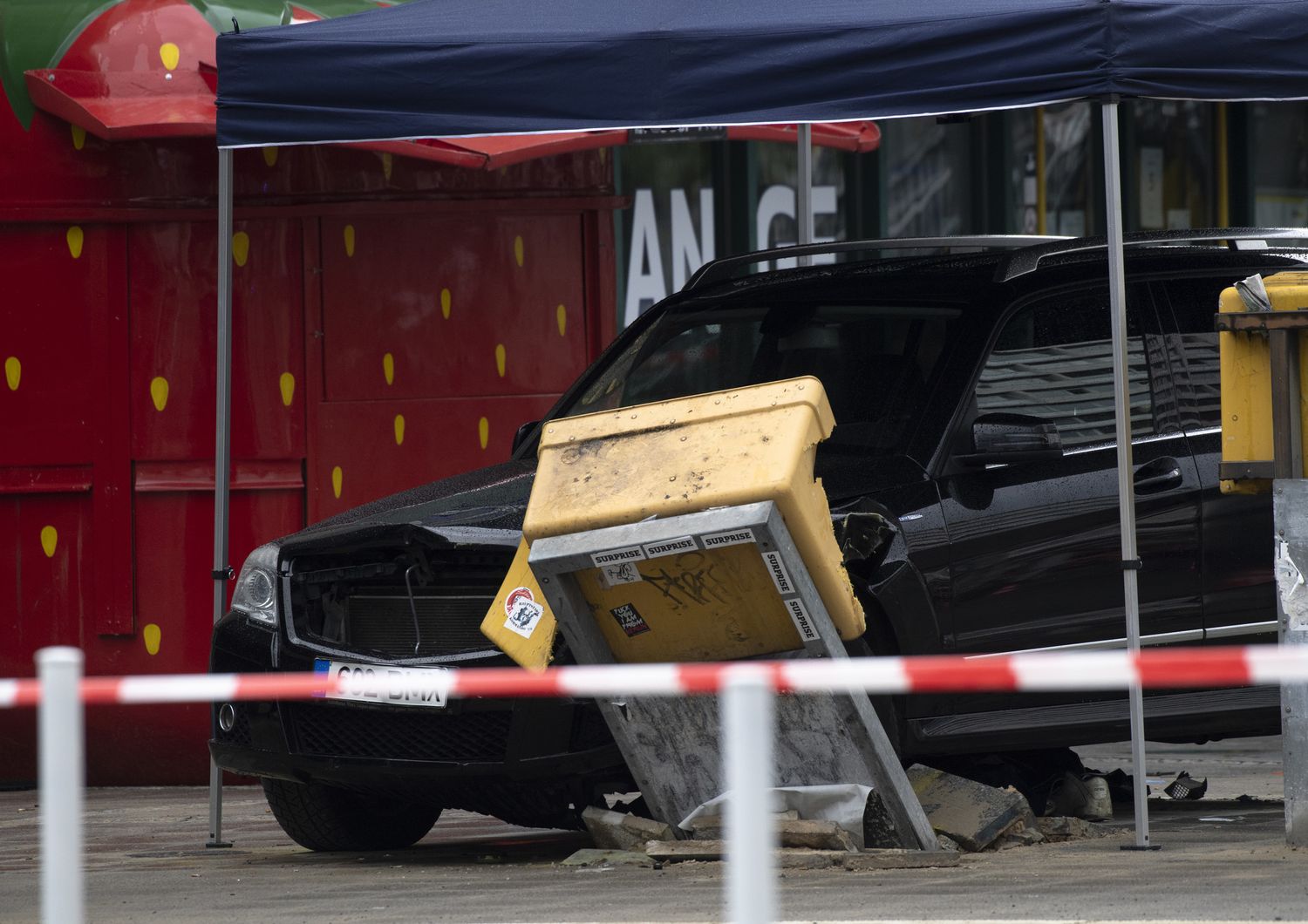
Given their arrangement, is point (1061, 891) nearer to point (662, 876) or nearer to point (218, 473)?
point (662, 876)

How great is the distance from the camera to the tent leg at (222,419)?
24.3 ft

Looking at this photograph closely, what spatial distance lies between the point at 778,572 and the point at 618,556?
1.44ft

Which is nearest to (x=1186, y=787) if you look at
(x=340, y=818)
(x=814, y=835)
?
(x=814, y=835)

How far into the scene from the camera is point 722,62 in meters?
6.35

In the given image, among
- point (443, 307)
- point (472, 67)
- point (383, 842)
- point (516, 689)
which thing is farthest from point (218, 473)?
point (516, 689)

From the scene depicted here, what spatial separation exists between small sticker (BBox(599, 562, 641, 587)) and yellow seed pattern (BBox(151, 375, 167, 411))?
4.32 meters

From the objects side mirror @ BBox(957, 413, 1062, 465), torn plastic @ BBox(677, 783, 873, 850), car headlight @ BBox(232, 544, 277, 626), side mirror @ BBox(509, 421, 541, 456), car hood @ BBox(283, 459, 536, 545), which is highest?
side mirror @ BBox(509, 421, 541, 456)

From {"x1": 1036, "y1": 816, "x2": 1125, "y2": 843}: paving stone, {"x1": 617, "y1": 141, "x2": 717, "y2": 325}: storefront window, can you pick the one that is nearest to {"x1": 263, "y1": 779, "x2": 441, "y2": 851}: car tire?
{"x1": 1036, "y1": 816, "x2": 1125, "y2": 843}: paving stone

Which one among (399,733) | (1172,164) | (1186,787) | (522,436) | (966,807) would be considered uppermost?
(1172,164)

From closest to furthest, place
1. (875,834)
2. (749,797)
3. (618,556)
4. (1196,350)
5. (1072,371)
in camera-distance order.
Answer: (749,797) → (618,556) → (875,834) → (1072,371) → (1196,350)

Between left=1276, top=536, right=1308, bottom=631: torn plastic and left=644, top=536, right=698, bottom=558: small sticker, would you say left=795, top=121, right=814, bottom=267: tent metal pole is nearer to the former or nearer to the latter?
left=1276, top=536, right=1308, bottom=631: torn plastic

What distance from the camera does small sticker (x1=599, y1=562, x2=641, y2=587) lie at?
5.68 metres

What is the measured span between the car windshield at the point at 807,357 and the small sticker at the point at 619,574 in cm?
129

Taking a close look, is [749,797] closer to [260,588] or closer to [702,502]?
[702,502]
